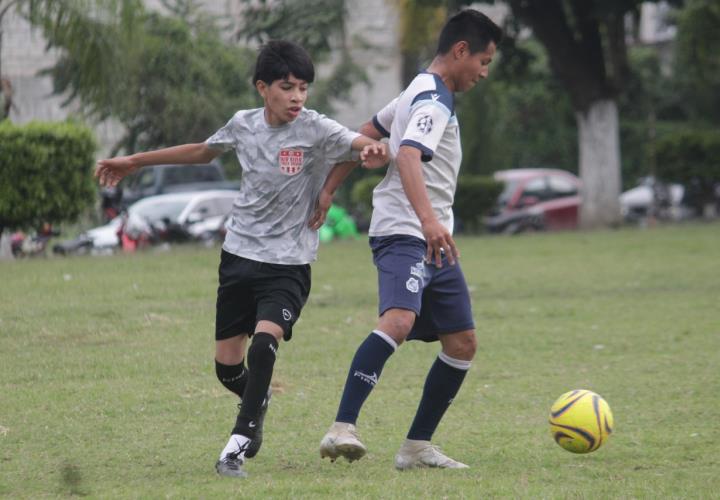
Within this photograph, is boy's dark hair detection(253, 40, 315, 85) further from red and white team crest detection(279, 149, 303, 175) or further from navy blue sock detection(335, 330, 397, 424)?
navy blue sock detection(335, 330, 397, 424)

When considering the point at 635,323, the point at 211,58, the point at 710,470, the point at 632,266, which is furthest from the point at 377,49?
the point at 710,470

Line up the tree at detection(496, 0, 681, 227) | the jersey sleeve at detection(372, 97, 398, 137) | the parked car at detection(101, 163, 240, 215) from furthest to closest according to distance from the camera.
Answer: the parked car at detection(101, 163, 240, 215)
the tree at detection(496, 0, 681, 227)
the jersey sleeve at detection(372, 97, 398, 137)

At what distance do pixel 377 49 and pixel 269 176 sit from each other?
34.8 m

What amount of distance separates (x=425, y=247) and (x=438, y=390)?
2.23 feet

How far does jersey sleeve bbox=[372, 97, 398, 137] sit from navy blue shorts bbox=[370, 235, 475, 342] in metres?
0.55

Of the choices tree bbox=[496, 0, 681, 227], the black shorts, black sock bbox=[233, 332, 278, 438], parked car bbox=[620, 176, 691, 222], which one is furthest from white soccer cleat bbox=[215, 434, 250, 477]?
parked car bbox=[620, 176, 691, 222]

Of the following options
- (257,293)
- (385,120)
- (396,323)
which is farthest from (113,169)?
(396,323)

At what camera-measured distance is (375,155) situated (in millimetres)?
5570

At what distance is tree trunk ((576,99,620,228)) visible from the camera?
85.1 feet

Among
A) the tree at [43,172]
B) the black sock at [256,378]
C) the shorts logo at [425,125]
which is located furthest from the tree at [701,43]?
the black sock at [256,378]

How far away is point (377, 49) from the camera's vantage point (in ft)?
132

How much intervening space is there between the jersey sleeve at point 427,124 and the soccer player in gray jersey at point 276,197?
0.24m

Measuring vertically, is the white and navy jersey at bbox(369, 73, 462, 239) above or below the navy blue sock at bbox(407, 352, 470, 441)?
above

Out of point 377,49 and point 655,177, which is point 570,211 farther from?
point 377,49
